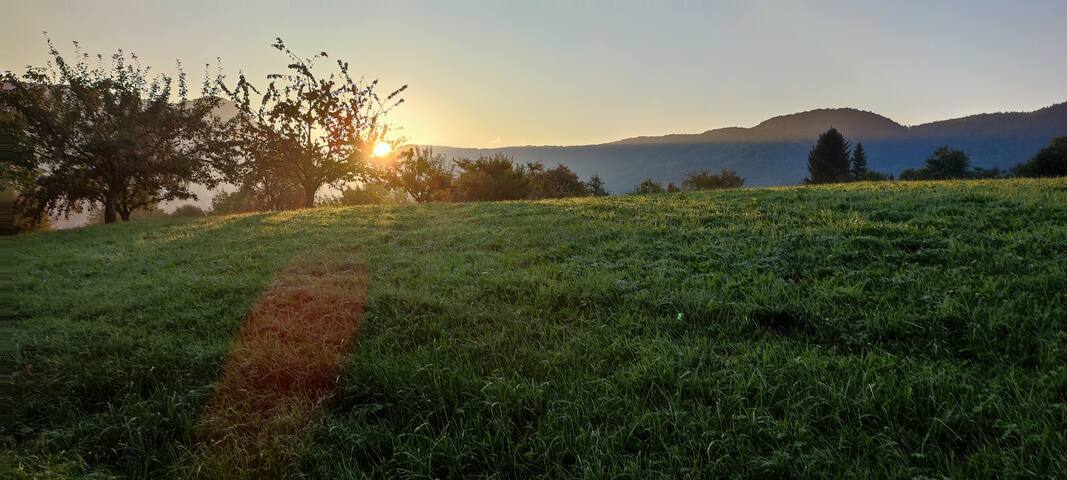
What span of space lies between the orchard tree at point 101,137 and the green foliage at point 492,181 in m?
20.6

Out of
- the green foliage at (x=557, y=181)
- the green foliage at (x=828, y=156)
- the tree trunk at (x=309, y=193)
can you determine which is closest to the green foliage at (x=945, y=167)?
the green foliage at (x=828, y=156)

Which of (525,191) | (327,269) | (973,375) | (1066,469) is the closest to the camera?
(1066,469)

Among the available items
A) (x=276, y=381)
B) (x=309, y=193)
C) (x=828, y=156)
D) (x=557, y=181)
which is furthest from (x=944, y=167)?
(x=276, y=381)

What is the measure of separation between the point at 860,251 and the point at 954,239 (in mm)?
1426

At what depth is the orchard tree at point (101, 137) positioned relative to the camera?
22.1m

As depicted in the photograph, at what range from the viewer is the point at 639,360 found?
414 cm

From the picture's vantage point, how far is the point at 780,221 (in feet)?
31.4

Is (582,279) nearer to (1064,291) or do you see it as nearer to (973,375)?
(973,375)

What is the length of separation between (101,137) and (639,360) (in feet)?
93.7

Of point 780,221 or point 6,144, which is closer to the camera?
point 6,144

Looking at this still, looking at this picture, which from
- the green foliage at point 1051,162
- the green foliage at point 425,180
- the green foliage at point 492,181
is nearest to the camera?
the green foliage at point 1051,162

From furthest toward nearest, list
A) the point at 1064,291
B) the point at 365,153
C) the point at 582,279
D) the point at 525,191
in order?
1. the point at 525,191
2. the point at 365,153
3. the point at 582,279
4. the point at 1064,291

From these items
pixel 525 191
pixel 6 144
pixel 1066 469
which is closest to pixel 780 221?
pixel 1066 469

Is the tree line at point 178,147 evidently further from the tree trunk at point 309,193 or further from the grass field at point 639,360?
the grass field at point 639,360
